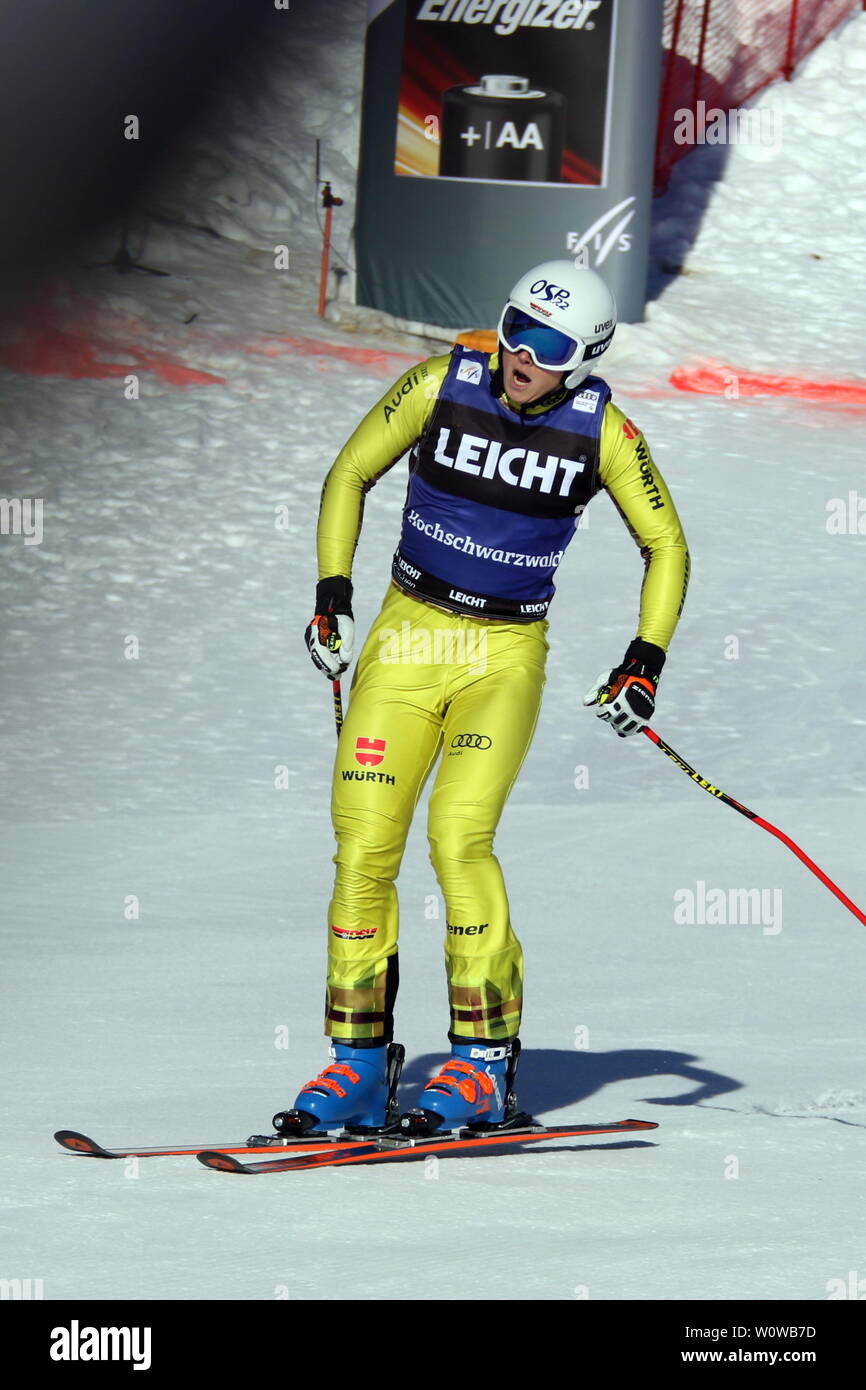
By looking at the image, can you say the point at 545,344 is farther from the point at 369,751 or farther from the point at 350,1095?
the point at 350,1095

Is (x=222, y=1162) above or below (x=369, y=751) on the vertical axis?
below

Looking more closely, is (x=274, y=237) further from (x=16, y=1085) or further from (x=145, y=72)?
(x=16, y=1085)

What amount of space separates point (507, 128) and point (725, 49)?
6.22 metres

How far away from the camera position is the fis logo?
17.5 ft

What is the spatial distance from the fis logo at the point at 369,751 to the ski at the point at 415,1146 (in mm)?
915

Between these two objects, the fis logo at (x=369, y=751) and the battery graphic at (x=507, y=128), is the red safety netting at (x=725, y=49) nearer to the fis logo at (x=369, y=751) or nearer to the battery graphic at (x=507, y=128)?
the battery graphic at (x=507, y=128)

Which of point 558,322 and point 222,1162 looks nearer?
point 222,1162

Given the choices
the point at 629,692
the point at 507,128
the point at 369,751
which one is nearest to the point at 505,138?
the point at 507,128

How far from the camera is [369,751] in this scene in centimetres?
535

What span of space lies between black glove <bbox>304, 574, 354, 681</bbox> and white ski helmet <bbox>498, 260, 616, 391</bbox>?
77cm

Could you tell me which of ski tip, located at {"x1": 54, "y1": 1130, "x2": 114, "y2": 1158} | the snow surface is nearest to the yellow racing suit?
the snow surface

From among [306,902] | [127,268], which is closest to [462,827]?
[306,902]

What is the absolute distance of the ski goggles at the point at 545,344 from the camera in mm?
5312
